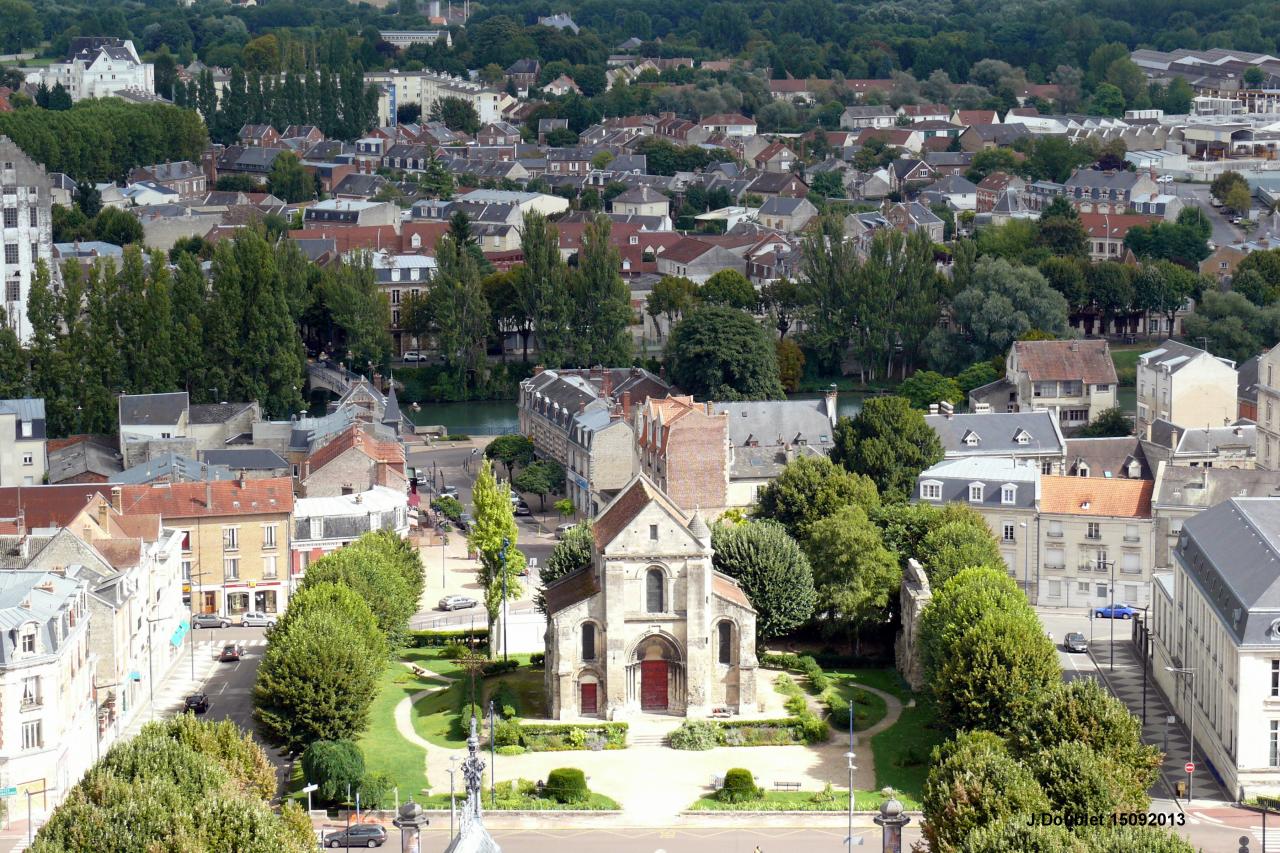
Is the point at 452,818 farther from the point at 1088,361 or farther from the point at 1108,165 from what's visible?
the point at 1108,165

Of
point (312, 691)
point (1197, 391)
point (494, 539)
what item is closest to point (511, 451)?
point (494, 539)

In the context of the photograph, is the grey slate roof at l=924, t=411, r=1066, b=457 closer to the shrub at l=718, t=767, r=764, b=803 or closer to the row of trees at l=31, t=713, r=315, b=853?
the shrub at l=718, t=767, r=764, b=803

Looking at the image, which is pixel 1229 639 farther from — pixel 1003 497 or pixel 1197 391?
pixel 1197 391

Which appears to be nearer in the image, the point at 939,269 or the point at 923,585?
the point at 923,585

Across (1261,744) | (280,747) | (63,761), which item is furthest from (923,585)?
(63,761)

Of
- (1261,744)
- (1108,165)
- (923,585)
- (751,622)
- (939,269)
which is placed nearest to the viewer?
(1261,744)

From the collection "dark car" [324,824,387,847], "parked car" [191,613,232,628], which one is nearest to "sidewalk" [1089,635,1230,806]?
"dark car" [324,824,387,847]
